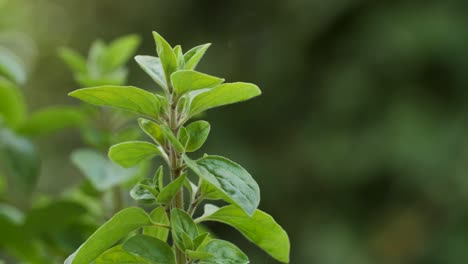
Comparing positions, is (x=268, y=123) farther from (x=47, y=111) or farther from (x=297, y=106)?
(x=47, y=111)

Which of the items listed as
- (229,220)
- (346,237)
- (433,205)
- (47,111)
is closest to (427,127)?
(433,205)

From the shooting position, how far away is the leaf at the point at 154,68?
0.37 m

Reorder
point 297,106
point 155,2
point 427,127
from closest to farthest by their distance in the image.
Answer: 1. point 427,127
2. point 297,106
3. point 155,2

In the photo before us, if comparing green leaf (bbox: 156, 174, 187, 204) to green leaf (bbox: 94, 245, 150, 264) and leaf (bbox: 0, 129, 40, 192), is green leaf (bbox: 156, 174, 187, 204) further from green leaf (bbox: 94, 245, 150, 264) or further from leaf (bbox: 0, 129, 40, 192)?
leaf (bbox: 0, 129, 40, 192)

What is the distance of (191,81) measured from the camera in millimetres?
349

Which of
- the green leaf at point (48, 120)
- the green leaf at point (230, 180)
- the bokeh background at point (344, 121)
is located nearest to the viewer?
the green leaf at point (230, 180)

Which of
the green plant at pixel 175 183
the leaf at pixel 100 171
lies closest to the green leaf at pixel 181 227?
the green plant at pixel 175 183

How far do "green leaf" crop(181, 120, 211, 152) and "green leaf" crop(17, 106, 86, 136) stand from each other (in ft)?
1.21

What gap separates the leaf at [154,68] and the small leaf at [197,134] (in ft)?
0.08

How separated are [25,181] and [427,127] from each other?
218 centimetres

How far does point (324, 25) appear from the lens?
3.08 meters

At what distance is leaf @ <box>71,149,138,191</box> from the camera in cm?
61

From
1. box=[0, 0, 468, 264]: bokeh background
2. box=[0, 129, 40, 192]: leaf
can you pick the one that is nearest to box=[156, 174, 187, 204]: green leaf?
box=[0, 129, 40, 192]: leaf

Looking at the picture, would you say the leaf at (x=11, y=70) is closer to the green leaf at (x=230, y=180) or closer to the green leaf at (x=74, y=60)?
the green leaf at (x=74, y=60)
